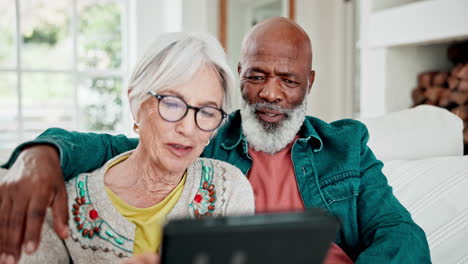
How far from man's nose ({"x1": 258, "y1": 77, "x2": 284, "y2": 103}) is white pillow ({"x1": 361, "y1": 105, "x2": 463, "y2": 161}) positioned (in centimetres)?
45

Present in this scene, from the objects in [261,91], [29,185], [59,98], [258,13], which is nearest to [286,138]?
[261,91]

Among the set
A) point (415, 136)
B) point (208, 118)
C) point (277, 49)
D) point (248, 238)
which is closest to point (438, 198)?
point (415, 136)

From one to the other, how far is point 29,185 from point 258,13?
3.05 meters

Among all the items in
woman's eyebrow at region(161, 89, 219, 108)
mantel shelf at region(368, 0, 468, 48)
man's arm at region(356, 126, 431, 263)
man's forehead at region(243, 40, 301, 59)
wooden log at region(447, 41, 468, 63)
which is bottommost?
man's arm at region(356, 126, 431, 263)

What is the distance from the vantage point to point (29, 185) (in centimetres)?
86

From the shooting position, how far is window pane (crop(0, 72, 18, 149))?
132 inches

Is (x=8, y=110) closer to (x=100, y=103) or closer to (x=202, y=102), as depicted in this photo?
(x=100, y=103)

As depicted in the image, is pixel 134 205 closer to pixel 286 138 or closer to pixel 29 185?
pixel 29 185

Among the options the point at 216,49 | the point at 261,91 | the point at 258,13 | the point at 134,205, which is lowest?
the point at 134,205

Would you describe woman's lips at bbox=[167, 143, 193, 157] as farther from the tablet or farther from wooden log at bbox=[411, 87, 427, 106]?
wooden log at bbox=[411, 87, 427, 106]

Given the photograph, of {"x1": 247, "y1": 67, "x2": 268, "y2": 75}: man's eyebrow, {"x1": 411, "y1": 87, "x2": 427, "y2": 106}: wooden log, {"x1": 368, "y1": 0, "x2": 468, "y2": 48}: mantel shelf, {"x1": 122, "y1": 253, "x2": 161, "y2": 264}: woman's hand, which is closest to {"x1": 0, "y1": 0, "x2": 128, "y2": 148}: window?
{"x1": 368, "y1": 0, "x2": 468, "y2": 48}: mantel shelf

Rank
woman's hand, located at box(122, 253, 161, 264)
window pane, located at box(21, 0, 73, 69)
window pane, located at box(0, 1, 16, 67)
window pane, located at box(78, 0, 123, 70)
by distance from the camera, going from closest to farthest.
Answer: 1. woman's hand, located at box(122, 253, 161, 264)
2. window pane, located at box(0, 1, 16, 67)
3. window pane, located at box(21, 0, 73, 69)
4. window pane, located at box(78, 0, 123, 70)

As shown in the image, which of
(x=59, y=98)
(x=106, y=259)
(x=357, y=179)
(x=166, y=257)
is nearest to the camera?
(x=166, y=257)

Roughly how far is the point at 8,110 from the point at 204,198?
2696mm
